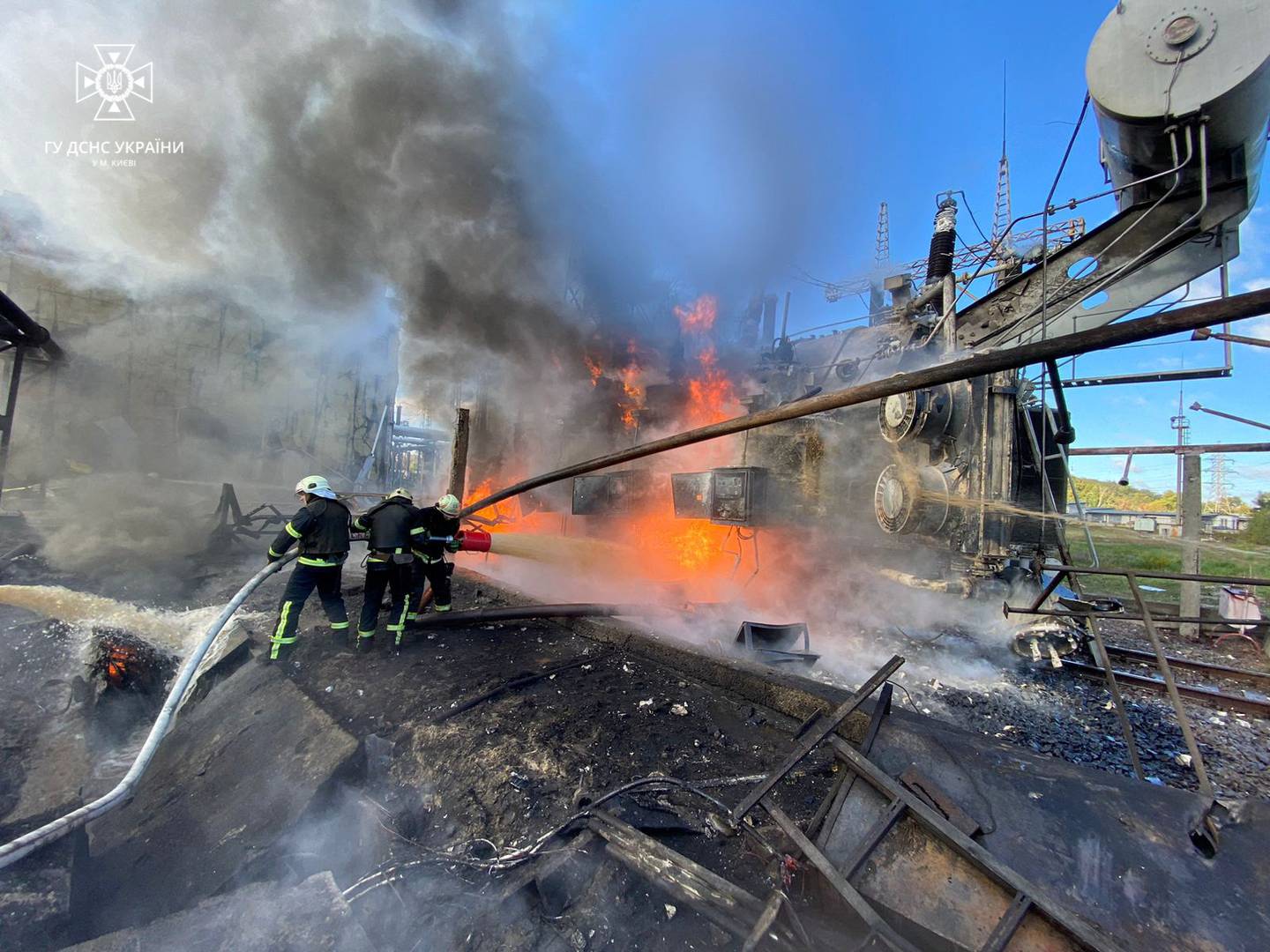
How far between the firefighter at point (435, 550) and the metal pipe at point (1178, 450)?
364 inches

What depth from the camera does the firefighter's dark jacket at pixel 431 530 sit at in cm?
620

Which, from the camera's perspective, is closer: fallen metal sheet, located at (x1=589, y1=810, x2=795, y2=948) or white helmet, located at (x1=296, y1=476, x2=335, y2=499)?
fallen metal sheet, located at (x1=589, y1=810, x2=795, y2=948)

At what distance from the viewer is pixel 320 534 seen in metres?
5.61

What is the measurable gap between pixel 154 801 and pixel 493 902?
347 centimetres

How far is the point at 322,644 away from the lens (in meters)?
5.69

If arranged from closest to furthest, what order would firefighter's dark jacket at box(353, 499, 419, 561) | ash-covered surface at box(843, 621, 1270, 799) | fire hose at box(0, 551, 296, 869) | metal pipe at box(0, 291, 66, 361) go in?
1. fire hose at box(0, 551, 296, 869)
2. ash-covered surface at box(843, 621, 1270, 799)
3. firefighter's dark jacket at box(353, 499, 419, 561)
4. metal pipe at box(0, 291, 66, 361)

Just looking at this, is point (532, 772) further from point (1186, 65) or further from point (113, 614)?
point (1186, 65)

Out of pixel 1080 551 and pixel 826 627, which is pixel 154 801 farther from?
pixel 1080 551

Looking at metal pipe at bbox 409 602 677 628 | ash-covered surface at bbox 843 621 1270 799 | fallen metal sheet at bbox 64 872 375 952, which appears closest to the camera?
fallen metal sheet at bbox 64 872 375 952

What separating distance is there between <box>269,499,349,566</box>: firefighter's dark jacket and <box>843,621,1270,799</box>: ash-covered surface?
602 cm

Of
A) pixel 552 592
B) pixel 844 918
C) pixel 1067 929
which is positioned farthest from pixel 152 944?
pixel 552 592

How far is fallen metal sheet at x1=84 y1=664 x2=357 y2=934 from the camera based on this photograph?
9.84 feet

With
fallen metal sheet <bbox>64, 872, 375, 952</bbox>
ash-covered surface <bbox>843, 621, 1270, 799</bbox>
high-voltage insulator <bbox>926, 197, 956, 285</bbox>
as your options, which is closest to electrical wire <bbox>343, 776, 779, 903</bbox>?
fallen metal sheet <bbox>64, 872, 375, 952</bbox>

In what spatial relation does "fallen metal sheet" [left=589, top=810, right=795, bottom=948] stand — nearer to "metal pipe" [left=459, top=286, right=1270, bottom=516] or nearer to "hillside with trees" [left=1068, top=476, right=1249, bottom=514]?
"metal pipe" [left=459, top=286, right=1270, bottom=516]
